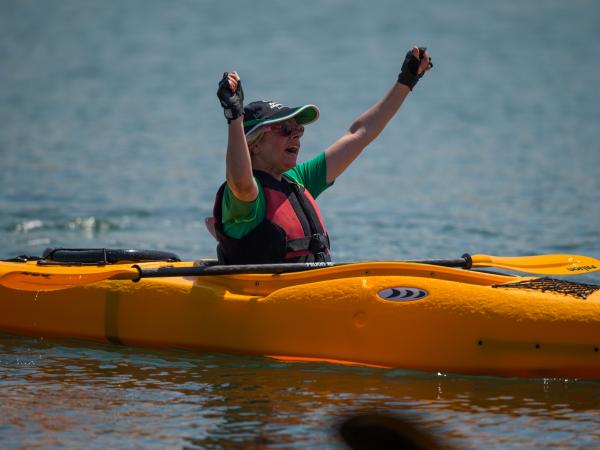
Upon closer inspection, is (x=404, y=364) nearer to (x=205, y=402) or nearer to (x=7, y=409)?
(x=205, y=402)

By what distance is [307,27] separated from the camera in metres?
34.3

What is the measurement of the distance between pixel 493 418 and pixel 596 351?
739mm

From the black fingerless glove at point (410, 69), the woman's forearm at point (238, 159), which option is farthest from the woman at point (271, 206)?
the black fingerless glove at point (410, 69)

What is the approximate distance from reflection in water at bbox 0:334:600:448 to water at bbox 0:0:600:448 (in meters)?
0.02

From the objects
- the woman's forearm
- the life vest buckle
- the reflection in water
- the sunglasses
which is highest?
the sunglasses

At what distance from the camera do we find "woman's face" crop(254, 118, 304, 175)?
6.49 metres

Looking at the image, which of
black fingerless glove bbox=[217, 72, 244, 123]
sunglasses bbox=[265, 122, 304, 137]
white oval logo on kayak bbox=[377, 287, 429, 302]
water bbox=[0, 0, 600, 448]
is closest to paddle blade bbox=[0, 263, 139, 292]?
water bbox=[0, 0, 600, 448]

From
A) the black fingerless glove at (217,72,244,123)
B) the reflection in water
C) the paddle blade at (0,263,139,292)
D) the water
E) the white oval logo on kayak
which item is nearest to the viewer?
the reflection in water

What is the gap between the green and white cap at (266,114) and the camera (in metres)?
6.43

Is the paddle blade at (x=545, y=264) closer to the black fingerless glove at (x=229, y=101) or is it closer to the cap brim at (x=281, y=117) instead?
the cap brim at (x=281, y=117)

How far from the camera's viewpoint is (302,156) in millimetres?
17750

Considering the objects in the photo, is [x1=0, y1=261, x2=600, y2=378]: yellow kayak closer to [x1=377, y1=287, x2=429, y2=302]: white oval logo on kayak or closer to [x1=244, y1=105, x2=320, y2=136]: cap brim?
[x1=377, y1=287, x2=429, y2=302]: white oval logo on kayak

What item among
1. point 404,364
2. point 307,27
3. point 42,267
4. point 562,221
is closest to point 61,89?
point 307,27

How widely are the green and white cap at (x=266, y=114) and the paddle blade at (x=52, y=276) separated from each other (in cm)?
107
